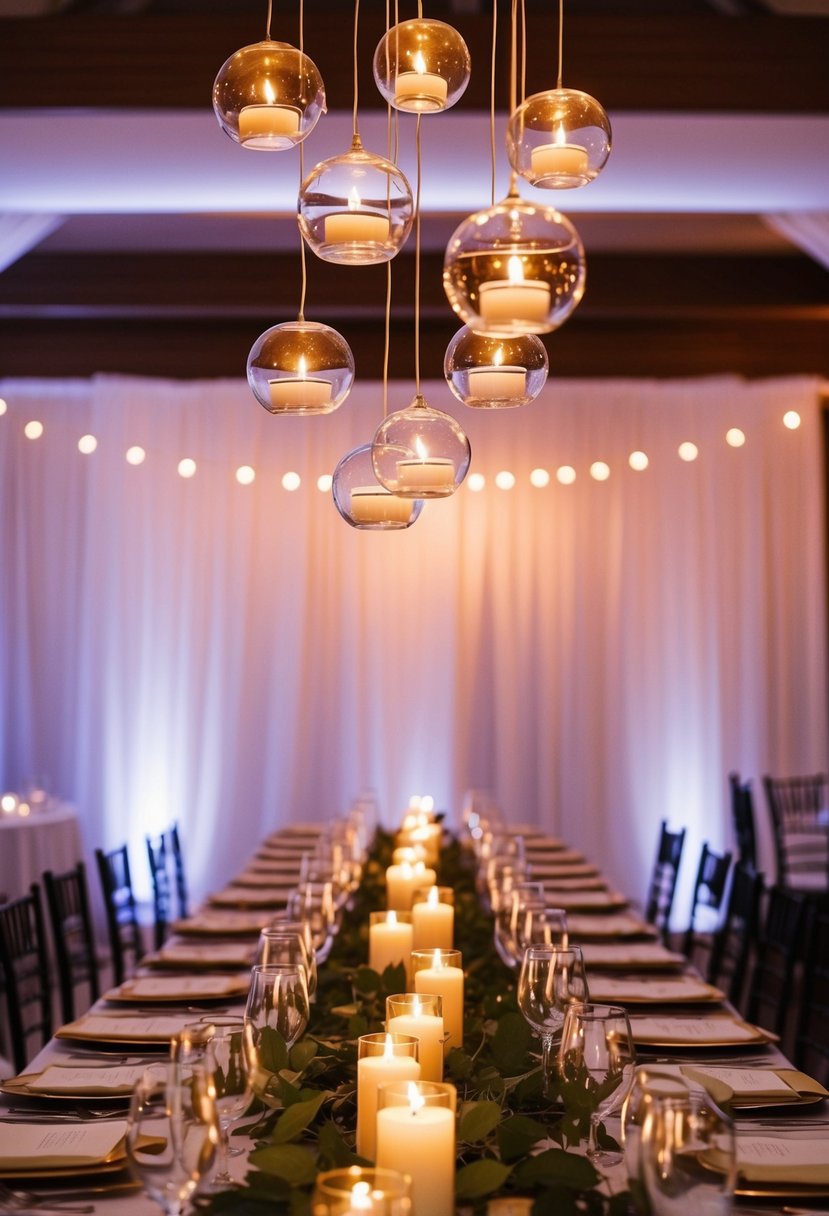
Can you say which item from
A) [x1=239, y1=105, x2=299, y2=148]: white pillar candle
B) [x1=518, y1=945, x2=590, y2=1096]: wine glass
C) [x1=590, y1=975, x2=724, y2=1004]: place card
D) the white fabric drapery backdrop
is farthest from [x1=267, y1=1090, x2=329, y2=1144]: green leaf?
the white fabric drapery backdrop

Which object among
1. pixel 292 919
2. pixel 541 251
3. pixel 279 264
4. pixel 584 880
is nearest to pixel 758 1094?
pixel 292 919

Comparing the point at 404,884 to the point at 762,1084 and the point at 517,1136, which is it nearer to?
the point at 762,1084

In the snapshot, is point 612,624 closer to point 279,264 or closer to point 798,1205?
point 279,264

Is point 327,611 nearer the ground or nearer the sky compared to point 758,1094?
nearer the sky

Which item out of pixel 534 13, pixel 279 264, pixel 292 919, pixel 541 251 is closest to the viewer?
pixel 541 251

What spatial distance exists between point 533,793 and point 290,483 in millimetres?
2318

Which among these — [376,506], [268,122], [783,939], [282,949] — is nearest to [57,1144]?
[282,949]

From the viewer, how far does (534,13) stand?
18.2 ft

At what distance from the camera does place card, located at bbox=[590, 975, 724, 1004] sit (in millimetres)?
2703

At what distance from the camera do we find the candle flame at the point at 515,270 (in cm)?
163

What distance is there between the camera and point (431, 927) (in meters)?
2.59

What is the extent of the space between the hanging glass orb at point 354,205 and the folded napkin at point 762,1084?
131 cm

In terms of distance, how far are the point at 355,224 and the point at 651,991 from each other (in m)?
1.60

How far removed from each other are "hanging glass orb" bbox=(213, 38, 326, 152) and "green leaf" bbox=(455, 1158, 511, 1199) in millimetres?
1566
